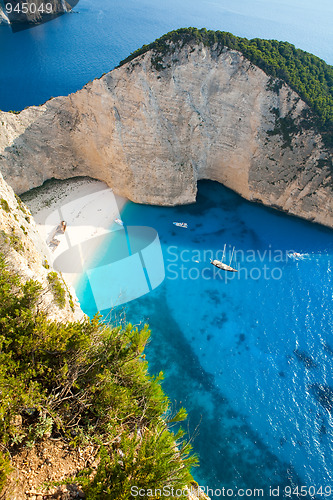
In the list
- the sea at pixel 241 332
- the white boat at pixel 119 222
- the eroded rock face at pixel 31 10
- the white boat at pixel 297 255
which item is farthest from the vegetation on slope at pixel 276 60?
the eroded rock face at pixel 31 10

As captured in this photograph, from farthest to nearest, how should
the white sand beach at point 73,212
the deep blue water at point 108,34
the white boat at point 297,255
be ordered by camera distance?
the deep blue water at point 108,34
the white boat at point 297,255
the white sand beach at point 73,212

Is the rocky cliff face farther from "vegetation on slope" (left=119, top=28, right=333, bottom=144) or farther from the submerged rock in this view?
the submerged rock

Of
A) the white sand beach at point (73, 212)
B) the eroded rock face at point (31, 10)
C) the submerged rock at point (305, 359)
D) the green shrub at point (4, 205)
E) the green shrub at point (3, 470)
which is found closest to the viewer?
the green shrub at point (3, 470)

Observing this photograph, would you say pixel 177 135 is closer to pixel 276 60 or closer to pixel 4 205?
pixel 276 60

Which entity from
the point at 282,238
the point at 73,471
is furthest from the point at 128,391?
the point at 282,238

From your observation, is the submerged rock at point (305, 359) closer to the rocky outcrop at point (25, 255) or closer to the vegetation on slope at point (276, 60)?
the rocky outcrop at point (25, 255)

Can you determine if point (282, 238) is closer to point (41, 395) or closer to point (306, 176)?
point (306, 176)
